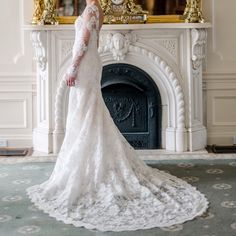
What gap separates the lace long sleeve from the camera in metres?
3.84

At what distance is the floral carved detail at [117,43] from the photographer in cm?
535

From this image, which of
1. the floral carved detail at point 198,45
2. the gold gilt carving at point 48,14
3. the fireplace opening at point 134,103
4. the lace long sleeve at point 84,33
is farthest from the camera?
the fireplace opening at point 134,103

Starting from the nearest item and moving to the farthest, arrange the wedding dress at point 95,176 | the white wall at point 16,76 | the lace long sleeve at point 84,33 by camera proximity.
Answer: the wedding dress at point 95,176 → the lace long sleeve at point 84,33 → the white wall at point 16,76

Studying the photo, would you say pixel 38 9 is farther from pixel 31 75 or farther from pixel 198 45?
pixel 198 45

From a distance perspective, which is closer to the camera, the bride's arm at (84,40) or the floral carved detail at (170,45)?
the bride's arm at (84,40)

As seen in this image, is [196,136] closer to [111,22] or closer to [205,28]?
[205,28]

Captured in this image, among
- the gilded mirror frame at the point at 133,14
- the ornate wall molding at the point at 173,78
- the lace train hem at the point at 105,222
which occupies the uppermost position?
the gilded mirror frame at the point at 133,14

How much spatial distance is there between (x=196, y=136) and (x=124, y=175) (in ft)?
6.26

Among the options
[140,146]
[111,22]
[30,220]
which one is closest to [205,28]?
[111,22]

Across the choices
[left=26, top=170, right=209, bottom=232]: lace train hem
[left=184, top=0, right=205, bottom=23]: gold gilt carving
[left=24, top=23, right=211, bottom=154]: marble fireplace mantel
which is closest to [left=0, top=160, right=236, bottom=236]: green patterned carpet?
[left=26, top=170, right=209, bottom=232]: lace train hem

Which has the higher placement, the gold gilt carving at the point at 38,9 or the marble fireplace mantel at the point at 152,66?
the gold gilt carving at the point at 38,9

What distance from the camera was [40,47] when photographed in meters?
5.42

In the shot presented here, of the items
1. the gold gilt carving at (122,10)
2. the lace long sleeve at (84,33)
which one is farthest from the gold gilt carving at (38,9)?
the lace long sleeve at (84,33)

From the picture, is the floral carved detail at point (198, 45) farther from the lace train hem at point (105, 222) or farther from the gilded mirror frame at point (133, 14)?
the lace train hem at point (105, 222)
